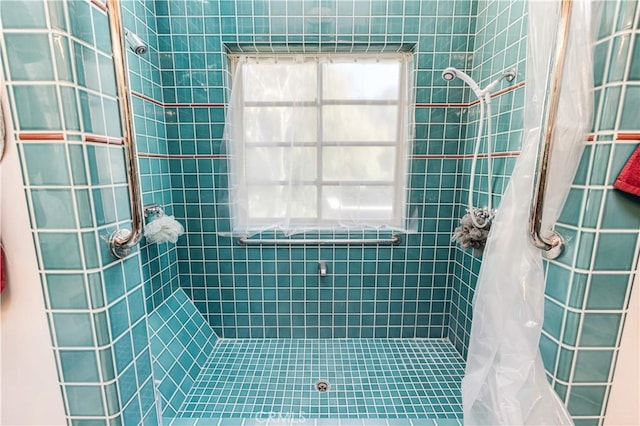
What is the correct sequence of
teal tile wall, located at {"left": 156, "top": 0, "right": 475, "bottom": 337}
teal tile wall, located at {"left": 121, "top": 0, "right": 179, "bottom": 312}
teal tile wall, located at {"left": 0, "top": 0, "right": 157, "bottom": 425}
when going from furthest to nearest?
1. teal tile wall, located at {"left": 156, "top": 0, "right": 475, "bottom": 337}
2. teal tile wall, located at {"left": 121, "top": 0, "right": 179, "bottom": 312}
3. teal tile wall, located at {"left": 0, "top": 0, "right": 157, "bottom": 425}

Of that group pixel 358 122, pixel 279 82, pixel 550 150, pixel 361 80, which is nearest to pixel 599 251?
pixel 550 150

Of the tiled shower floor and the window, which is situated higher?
the window

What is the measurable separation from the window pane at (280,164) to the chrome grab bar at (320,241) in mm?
383

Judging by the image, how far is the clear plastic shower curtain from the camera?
653 millimetres

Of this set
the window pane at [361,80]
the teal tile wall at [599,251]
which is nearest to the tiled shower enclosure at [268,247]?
the teal tile wall at [599,251]

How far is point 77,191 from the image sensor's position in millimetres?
613

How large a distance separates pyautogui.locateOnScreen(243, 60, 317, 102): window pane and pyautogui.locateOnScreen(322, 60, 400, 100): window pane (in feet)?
0.29

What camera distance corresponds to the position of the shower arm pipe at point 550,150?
60cm

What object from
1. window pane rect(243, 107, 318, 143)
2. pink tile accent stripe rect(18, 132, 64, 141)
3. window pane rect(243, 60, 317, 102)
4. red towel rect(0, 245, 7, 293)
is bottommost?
red towel rect(0, 245, 7, 293)

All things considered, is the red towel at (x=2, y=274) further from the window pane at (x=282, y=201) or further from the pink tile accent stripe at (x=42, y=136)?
the window pane at (x=282, y=201)

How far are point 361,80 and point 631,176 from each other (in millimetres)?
1320

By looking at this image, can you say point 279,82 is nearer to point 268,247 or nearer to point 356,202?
point 356,202

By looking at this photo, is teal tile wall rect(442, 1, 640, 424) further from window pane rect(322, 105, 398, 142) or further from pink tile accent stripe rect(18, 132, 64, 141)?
pink tile accent stripe rect(18, 132, 64, 141)

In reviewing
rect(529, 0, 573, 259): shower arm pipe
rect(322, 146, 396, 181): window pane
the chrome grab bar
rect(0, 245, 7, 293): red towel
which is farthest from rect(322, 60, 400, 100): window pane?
rect(0, 245, 7, 293): red towel
